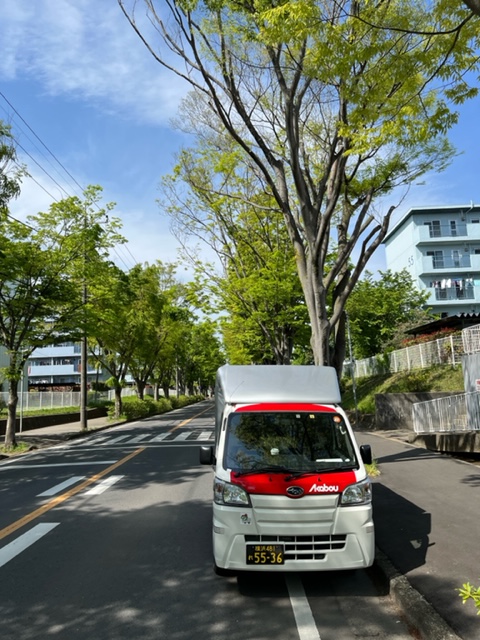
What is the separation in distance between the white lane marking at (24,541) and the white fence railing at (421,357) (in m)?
13.7

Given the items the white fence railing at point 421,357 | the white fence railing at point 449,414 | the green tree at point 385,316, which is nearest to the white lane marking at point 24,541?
the white fence railing at point 449,414

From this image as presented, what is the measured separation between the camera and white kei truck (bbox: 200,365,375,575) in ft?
15.0

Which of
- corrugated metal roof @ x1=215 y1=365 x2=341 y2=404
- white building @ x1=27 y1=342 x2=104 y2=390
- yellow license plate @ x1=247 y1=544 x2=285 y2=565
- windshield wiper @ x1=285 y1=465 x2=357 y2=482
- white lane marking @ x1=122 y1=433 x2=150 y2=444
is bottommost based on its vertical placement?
white lane marking @ x1=122 y1=433 x2=150 y2=444

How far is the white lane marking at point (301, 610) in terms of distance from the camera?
3.90 m

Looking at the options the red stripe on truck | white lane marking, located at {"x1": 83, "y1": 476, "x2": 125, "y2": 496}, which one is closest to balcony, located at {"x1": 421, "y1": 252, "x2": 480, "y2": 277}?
white lane marking, located at {"x1": 83, "y1": 476, "x2": 125, "y2": 496}

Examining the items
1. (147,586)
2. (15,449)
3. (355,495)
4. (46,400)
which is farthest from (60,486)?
(46,400)

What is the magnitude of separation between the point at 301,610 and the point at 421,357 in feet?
72.3

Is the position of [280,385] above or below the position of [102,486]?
above

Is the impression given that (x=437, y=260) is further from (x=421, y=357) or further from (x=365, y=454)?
(x=365, y=454)

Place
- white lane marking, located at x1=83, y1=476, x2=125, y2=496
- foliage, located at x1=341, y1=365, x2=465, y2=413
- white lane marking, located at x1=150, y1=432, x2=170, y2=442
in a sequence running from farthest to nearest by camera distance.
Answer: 1. foliage, located at x1=341, y1=365, x2=465, y2=413
2. white lane marking, located at x1=150, y1=432, x2=170, y2=442
3. white lane marking, located at x1=83, y1=476, x2=125, y2=496

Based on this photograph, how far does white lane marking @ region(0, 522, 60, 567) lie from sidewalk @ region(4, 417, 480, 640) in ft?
12.9

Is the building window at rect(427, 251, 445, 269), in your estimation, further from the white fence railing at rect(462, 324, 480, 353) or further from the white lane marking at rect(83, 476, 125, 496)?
the white lane marking at rect(83, 476, 125, 496)

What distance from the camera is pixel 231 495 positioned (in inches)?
187

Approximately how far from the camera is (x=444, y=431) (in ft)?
45.9
